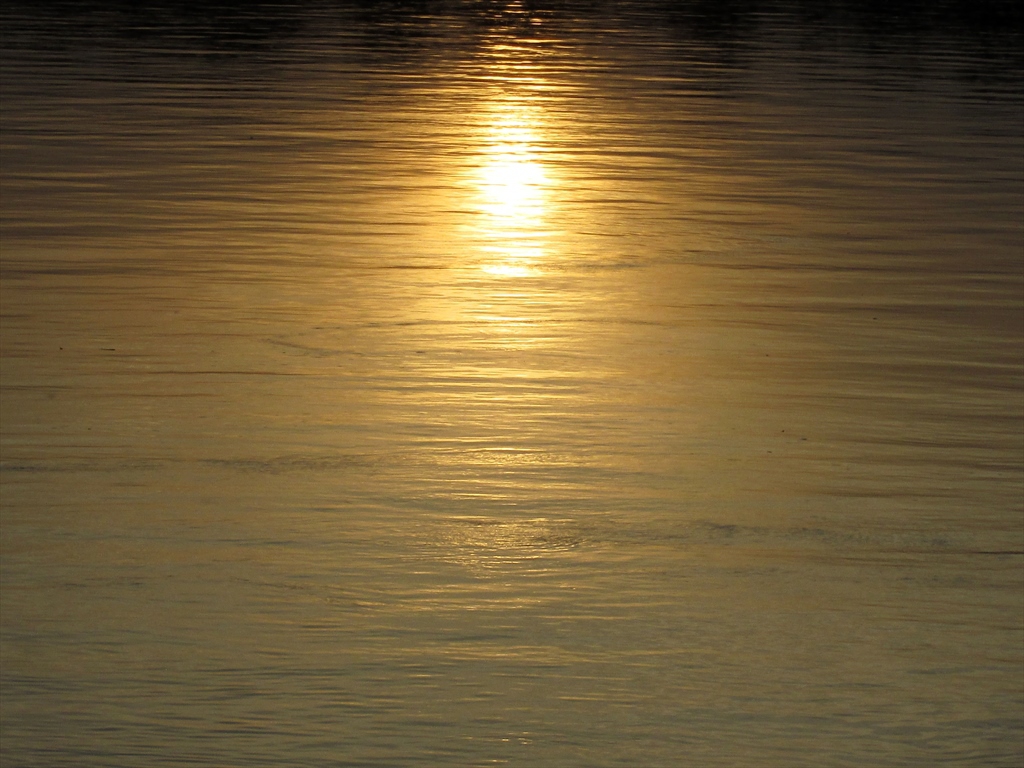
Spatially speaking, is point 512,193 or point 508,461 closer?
point 508,461

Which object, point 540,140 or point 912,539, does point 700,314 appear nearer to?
point 912,539

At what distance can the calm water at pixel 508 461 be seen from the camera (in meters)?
2.53

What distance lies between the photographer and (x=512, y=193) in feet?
25.6

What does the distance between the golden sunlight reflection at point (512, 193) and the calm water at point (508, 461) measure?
0.13 feet

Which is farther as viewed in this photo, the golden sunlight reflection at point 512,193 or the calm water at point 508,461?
the golden sunlight reflection at point 512,193

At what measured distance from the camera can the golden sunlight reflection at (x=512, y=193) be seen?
618 centimetres

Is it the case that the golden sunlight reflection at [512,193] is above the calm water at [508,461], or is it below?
below

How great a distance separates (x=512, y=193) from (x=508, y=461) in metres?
4.22

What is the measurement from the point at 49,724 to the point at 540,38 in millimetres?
18626

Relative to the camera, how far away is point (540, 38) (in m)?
20.5

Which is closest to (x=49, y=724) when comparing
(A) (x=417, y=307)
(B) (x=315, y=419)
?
(B) (x=315, y=419)

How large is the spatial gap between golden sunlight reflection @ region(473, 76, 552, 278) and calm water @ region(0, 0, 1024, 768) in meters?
0.04

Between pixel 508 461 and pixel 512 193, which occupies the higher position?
pixel 508 461

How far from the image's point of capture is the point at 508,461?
12.2ft
